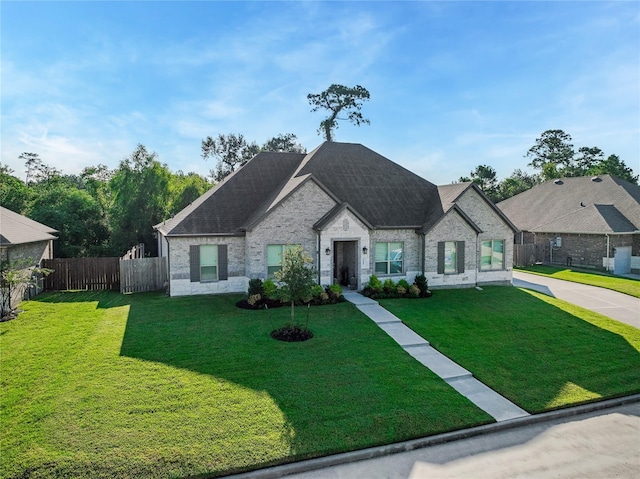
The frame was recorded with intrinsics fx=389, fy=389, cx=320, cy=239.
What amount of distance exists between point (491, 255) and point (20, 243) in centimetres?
2345

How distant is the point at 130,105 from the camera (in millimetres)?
18672

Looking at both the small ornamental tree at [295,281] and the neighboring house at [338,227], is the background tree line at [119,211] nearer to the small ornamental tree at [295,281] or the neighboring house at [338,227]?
the neighboring house at [338,227]

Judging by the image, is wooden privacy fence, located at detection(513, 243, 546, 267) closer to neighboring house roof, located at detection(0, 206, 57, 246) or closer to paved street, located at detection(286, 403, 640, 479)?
paved street, located at detection(286, 403, 640, 479)

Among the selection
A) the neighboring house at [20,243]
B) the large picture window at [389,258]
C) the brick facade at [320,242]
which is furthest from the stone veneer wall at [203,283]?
the large picture window at [389,258]

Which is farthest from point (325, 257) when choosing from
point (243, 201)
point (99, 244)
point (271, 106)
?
point (99, 244)

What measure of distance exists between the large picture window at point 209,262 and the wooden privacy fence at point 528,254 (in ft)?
79.9

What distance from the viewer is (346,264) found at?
21141 millimetres

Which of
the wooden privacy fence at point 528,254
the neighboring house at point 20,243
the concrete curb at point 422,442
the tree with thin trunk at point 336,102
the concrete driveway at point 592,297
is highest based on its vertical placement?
the tree with thin trunk at point 336,102

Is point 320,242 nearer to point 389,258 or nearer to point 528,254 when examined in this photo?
point 389,258

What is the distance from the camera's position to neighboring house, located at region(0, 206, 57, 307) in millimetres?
16062

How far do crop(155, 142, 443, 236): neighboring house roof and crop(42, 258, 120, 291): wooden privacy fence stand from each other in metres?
3.45

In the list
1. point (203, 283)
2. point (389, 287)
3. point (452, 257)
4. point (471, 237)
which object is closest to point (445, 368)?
point (389, 287)

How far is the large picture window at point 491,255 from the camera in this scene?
73.2 ft

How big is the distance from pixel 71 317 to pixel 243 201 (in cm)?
937
